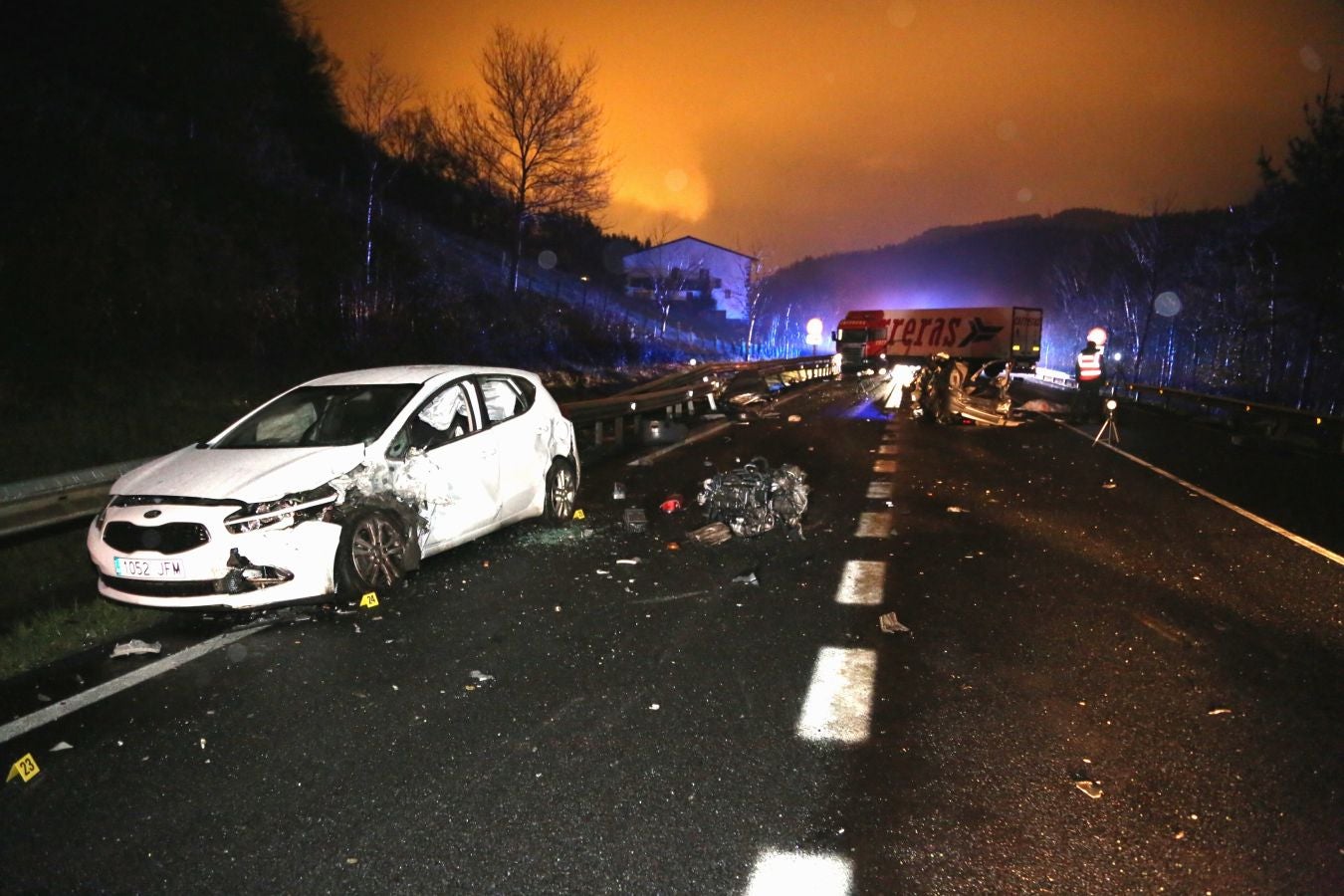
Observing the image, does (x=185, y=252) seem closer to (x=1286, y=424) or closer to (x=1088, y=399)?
(x=1088, y=399)

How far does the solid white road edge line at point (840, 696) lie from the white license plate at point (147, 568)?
385cm

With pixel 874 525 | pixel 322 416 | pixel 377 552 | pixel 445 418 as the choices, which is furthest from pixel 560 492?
pixel 874 525

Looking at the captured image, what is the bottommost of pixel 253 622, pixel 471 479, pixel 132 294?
pixel 253 622

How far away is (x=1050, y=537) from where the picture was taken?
7.85 meters

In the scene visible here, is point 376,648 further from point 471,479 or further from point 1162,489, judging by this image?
point 1162,489

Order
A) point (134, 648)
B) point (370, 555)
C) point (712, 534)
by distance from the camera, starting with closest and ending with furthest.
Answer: point (134, 648), point (370, 555), point (712, 534)

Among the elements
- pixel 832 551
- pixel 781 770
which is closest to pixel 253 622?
pixel 781 770

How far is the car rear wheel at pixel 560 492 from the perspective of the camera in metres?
7.99

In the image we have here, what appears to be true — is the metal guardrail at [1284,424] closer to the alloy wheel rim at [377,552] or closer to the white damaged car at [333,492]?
the white damaged car at [333,492]

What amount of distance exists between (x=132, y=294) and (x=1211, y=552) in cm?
1770

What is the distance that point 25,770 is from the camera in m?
3.51

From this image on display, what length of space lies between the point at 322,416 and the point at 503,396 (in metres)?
1.57

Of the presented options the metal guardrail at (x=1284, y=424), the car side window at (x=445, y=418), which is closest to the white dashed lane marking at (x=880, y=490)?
the car side window at (x=445, y=418)

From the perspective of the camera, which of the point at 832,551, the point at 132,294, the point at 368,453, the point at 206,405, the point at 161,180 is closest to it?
the point at 368,453
